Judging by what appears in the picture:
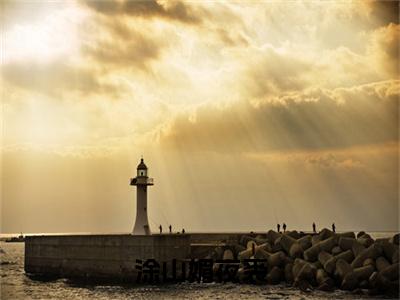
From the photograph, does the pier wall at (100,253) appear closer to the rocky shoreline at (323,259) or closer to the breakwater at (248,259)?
the breakwater at (248,259)

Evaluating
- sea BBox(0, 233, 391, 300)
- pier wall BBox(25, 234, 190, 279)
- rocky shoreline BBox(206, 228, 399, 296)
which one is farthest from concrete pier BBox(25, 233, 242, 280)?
rocky shoreline BBox(206, 228, 399, 296)

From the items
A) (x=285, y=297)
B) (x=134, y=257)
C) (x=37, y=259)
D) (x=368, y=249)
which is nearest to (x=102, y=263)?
(x=134, y=257)

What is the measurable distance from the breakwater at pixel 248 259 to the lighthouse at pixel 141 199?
487cm

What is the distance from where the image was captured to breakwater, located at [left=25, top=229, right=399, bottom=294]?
25859 mm

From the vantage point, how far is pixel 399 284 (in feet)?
80.1

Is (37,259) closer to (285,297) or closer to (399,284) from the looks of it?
(285,297)

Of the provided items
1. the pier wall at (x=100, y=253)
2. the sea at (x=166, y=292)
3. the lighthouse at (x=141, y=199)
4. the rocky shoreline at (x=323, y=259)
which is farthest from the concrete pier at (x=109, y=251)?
the lighthouse at (x=141, y=199)

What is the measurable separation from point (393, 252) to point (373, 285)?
2.32 m

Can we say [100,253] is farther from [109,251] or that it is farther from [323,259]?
[323,259]

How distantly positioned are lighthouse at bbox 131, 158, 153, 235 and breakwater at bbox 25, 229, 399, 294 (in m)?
4.87

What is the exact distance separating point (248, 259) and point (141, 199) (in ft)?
33.3

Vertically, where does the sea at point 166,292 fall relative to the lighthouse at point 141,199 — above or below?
below

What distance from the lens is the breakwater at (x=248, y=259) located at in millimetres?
25859

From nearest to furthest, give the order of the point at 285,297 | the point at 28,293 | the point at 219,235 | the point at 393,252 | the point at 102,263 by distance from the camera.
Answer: the point at 285,297, the point at 393,252, the point at 28,293, the point at 102,263, the point at 219,235
